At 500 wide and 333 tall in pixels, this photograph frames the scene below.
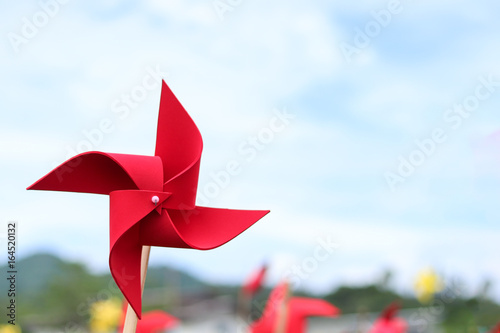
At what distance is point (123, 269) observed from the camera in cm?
209

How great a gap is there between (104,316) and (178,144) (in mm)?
5037

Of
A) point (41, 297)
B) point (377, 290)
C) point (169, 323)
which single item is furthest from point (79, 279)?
point (169, 323)

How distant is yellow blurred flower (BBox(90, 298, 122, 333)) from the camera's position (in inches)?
273

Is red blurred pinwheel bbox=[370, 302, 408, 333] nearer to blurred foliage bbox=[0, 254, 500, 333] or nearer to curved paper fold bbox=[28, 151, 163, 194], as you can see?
curved paper fold bbox=[28, 151, 163, 194]

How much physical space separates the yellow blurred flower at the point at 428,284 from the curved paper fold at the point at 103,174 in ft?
20.6

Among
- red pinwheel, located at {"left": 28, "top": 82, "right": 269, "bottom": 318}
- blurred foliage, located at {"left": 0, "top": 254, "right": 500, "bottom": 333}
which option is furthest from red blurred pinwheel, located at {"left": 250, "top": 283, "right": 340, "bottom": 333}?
blurred foliage, located at {"left": 0, "top": 254, "right": 500, "bottom": 333}

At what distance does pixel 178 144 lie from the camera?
2.36m

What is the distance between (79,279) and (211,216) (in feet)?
27.1

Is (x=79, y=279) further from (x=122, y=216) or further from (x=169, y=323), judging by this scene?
(x=122, y=216)

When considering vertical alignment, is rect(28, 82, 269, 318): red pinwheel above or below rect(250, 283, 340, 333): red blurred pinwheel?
above

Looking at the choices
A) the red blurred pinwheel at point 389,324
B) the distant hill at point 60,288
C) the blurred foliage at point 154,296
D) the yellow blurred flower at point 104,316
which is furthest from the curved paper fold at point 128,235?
the distant hill at point 60,288

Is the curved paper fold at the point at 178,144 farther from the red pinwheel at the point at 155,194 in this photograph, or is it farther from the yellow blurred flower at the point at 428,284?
the yellow blurred flower at the point at 428,284

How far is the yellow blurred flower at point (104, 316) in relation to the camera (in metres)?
6.93

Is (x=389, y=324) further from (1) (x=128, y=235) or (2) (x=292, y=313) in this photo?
(1) (x=128, y=235)
